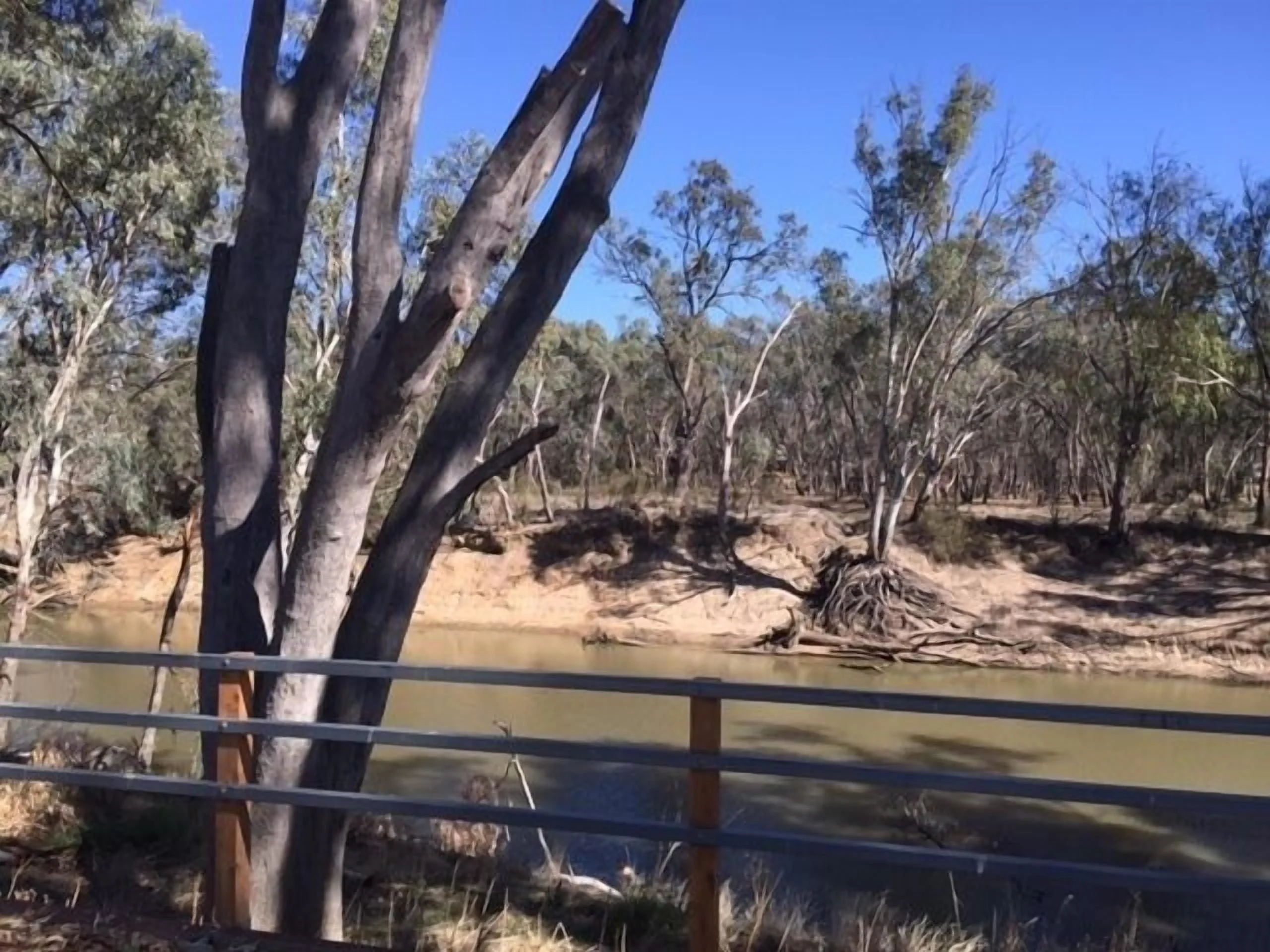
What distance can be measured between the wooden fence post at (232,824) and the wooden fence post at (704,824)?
5.09 feet

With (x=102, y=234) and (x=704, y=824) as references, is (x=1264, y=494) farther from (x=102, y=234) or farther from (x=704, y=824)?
(x=704, y=824)

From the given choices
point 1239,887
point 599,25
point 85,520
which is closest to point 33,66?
point 599,25

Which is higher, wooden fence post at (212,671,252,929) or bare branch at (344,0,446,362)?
bare branch at (344,0,446,362)

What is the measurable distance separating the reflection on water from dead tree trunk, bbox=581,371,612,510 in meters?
11.6

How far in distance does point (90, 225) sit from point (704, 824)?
13170 mm

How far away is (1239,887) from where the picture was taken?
342cm

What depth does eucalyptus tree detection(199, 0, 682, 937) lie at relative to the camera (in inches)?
184

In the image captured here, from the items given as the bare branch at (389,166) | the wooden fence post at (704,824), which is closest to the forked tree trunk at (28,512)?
the bare branch at (389,166)

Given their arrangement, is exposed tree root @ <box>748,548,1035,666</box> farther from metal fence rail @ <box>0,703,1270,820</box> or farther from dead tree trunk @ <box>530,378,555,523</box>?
metal fence rail @ <box>0,703,1270,820</box>

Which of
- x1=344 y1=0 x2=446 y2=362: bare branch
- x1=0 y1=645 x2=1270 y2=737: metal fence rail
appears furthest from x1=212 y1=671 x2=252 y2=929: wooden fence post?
x1=344 y1=0 x2=446 y2=362: bare branch

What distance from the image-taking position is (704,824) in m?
3.82

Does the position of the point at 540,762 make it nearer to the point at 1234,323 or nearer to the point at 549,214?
the point at 549,214

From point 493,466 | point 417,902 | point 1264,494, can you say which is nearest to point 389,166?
point 493,466

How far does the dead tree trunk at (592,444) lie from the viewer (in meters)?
37.7
